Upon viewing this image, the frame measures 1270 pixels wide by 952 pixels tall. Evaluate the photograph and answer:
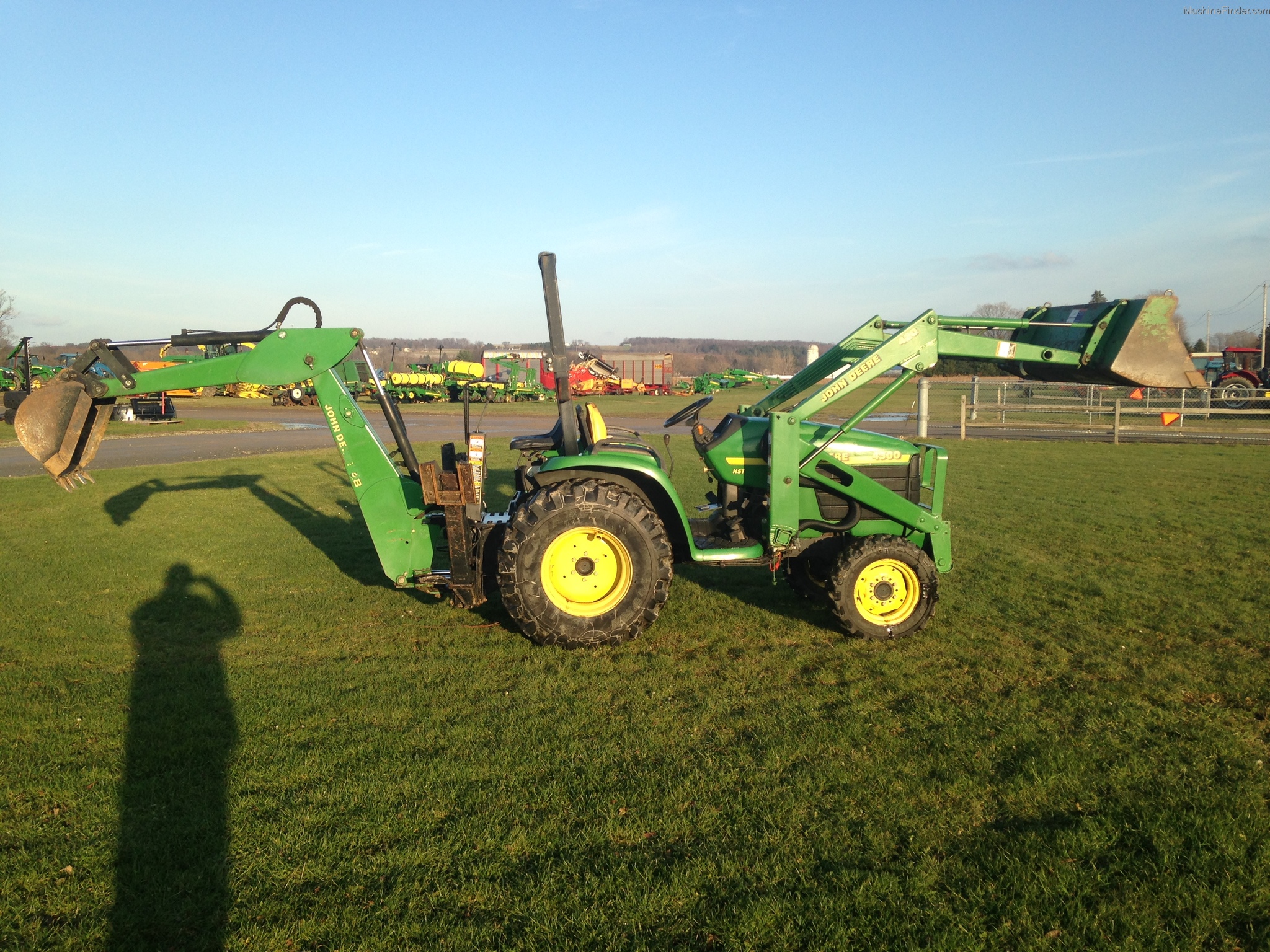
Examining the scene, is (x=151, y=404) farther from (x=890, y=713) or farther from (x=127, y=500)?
(x=890, y=713)

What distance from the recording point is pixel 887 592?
623cm

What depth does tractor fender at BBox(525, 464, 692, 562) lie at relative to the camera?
6.18 meters

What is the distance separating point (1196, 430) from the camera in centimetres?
2489

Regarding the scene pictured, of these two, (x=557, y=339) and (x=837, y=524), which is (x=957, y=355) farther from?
(x=557, y=339)

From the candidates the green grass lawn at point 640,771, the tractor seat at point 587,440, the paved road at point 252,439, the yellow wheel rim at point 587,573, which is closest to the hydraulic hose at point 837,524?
the green grass lawn at point 640,771

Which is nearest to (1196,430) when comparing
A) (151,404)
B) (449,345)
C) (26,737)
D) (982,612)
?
(982,612)

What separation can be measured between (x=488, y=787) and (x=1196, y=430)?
26901 millimetres

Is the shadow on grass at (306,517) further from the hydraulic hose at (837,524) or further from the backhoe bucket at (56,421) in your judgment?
the hydraulic hose at (837,524)

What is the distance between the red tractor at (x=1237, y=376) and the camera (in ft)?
99.9

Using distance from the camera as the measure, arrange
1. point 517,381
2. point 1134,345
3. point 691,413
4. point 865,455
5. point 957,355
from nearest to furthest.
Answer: point 1134,345 < point 957,355 < point 865,455 < point 691,413 < point 517,381

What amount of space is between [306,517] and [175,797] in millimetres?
7544

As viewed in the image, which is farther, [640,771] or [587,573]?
[587,573]

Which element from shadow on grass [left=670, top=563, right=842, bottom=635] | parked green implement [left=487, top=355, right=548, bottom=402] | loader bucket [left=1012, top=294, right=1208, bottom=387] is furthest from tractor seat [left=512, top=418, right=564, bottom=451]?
parked green implement [left=487, top=355, right=548, bottom=402]

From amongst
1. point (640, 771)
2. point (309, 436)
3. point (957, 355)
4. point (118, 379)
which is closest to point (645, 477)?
point (957, 355)
